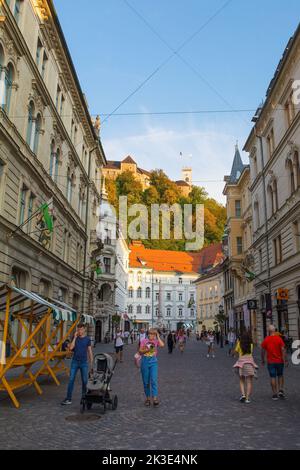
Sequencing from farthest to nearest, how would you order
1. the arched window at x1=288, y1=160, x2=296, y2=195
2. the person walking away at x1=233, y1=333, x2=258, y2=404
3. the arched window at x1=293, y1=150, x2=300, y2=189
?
the arched window at x1=288, y1=160, x2=296, y2=195 < the arched window at x1=293, y1=150, x2=300, y2=189 < the person walking away at x1=233, y1=333, x2=258, y2=404

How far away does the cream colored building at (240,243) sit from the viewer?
4169 cm

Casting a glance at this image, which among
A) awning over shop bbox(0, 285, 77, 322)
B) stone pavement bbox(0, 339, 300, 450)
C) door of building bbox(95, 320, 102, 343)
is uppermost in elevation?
awning over shop bbox(0, 285, 77, 322)

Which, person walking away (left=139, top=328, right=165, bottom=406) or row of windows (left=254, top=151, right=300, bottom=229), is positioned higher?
row of windows (left=254, top=151, right=300, bottom=229)

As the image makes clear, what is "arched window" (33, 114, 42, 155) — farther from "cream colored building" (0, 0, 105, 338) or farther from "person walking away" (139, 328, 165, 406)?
"person walking away" (139, 328, 165, 406)

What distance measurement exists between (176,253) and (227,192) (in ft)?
197

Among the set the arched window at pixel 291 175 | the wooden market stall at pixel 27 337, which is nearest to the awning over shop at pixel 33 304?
the wooden market stall at pixel 27 337

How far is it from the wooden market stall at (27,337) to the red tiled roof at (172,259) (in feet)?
252

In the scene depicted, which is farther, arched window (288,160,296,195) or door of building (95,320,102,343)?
door of building (95,320,102,343)

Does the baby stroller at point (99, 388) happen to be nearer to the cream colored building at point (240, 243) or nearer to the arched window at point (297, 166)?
the arched window at point (297, 166)

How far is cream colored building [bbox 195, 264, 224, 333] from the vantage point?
70.9 m

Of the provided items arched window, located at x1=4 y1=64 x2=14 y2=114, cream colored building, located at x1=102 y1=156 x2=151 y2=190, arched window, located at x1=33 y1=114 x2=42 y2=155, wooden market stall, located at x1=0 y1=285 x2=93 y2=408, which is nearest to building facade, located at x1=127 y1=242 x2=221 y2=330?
cream colored building, located at x1=102 y1=156 x2=151 y2=190

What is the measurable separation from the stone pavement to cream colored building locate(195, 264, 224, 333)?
190 feet
